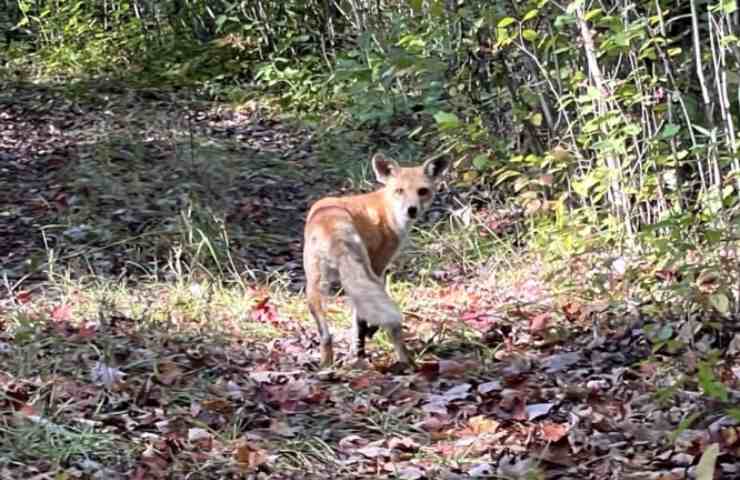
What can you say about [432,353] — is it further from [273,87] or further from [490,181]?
[273,87]

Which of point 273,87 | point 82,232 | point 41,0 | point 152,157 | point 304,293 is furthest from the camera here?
point 41,0

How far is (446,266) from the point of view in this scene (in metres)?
8.79

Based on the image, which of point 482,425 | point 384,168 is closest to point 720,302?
point 482,425

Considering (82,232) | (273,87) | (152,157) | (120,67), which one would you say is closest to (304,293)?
(82,232)

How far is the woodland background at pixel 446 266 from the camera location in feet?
16.5

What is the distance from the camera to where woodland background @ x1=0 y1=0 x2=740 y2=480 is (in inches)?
198

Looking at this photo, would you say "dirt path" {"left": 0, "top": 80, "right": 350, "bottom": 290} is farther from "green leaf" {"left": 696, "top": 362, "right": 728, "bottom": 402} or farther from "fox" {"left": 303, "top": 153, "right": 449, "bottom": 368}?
"green leaf" {"left": 696, "top": 362, "right": 728, "bottom": 402}

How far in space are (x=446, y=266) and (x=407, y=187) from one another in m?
1.24

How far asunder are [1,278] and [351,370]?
10.9ft

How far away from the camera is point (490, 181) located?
9828mm

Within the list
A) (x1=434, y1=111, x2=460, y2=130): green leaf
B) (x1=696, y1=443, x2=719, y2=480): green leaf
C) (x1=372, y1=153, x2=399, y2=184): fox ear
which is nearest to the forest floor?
(x1=696, y1=443, x2=719, y2=480): green leaf

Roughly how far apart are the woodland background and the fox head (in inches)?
24.2

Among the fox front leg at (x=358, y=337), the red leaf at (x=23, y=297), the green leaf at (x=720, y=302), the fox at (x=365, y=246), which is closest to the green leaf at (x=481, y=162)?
the fox at (x=365, y=246)

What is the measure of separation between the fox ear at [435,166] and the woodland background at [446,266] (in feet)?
2.02
